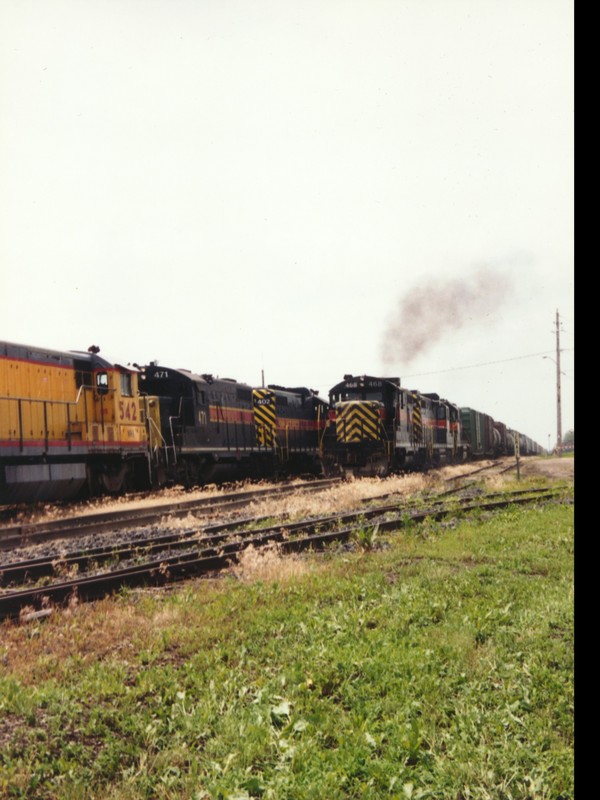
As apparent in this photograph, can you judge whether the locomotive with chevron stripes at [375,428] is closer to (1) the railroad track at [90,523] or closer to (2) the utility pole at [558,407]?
(1) the railroad track at [90,523]

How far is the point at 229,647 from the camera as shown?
5.21 m

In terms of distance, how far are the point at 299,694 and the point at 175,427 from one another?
16814mm

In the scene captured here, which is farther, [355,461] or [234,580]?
[355,461]

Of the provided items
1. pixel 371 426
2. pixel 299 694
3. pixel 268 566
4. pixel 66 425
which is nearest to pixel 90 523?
pixel 66 425

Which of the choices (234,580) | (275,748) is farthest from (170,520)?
(275,748)

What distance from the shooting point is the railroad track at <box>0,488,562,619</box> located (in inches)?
275

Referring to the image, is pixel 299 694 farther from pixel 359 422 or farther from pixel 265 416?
pixel 265 416

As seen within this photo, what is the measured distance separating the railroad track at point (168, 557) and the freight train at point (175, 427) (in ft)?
15.9

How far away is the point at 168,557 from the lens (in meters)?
9.20

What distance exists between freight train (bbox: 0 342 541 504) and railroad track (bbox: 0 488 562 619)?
486 cm

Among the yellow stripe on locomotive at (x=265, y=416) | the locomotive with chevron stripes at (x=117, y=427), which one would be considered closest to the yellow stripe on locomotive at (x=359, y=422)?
the locomotive with chevron stripes at (x=117, y=427)
